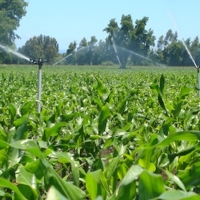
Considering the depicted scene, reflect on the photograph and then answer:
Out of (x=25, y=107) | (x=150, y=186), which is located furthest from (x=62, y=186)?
(x=25, y=107)

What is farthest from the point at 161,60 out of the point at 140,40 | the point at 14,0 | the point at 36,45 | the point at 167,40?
the point at 36,45

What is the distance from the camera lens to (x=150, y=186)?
1491 mm

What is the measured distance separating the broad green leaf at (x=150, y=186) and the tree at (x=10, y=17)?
4280 centimetres

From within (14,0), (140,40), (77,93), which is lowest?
(77,93)

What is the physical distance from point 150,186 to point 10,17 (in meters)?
51.1

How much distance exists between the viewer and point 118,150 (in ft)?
8.91

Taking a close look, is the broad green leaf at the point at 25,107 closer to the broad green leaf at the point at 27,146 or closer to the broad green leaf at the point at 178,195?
the broad green leaf at the point at 27,146

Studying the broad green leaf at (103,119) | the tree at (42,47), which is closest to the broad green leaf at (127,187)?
the broad green leaf at (103,119)

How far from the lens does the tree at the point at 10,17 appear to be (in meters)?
44.9

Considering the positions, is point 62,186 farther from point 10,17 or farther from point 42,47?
point 42,47

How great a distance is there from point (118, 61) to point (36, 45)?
26079mm

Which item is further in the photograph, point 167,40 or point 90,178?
point 167,40

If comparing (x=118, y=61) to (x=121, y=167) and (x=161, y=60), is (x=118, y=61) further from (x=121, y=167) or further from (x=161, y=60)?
(x=121, y=167)

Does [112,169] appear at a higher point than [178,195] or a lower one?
lower
